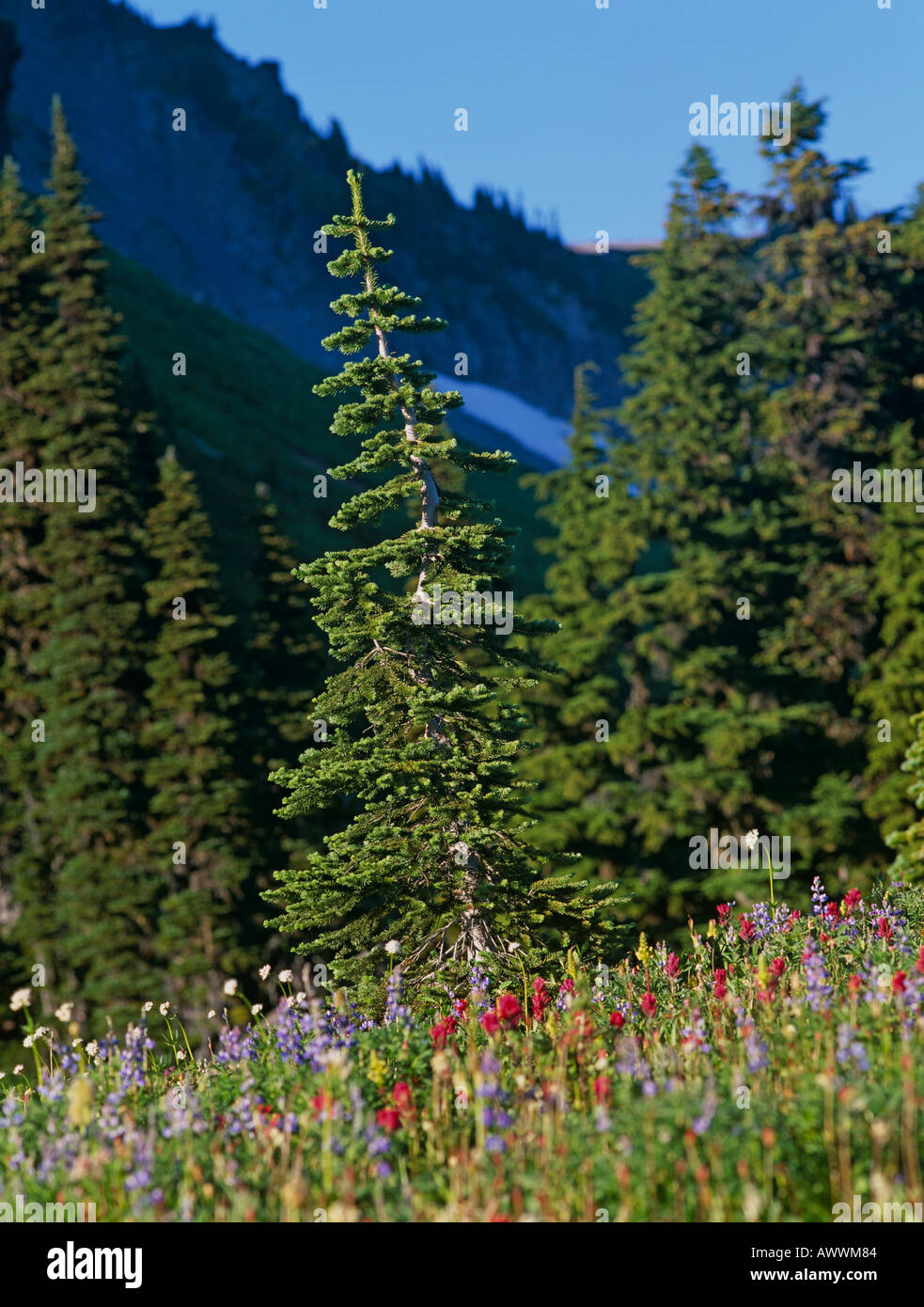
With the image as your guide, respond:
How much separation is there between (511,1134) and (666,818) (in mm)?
26379

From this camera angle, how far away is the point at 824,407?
1336 inches

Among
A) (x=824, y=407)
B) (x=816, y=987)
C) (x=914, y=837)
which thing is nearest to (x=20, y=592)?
(x=824, y=407)

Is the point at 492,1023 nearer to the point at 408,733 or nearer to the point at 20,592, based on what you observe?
the point at 408,733

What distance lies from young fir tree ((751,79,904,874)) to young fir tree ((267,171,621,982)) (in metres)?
22.2

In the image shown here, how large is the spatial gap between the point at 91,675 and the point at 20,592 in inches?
242

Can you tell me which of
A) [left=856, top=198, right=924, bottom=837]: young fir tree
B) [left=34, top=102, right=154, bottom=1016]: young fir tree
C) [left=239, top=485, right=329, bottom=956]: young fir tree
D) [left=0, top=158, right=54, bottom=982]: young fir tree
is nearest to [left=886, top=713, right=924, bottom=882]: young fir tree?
[left=856, top=198, right=924, bottom=837]: young fir tree

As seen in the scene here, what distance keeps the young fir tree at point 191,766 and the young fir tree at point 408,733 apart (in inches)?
763

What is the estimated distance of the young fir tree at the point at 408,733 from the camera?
10.2 m

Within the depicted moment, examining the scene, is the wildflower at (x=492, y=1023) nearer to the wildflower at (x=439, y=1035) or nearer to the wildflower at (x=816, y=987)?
the wildflower at (x=439, y=1035)

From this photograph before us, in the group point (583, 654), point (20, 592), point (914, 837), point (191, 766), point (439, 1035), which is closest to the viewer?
point (439, 1035)

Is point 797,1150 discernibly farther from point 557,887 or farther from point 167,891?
point 167,891

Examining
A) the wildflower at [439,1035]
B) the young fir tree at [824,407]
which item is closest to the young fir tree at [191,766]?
the young fir tree at [824,407]

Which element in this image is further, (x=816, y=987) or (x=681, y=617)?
(x=681, y=617)
